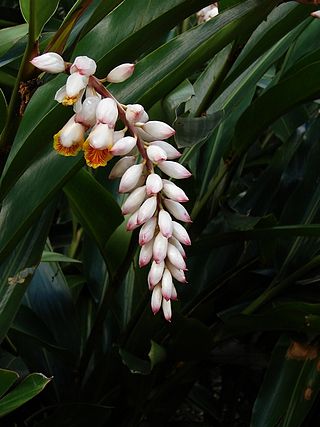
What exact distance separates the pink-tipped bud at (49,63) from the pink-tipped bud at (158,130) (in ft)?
0.24

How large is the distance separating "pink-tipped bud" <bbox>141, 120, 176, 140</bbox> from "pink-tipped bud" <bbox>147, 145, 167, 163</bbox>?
10 millimetres

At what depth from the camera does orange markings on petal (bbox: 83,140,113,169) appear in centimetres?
48

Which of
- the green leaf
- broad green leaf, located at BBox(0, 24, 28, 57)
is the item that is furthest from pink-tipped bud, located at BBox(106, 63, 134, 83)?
the green leaf

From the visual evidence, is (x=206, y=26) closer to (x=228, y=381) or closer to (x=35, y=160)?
(x=35, y=160)

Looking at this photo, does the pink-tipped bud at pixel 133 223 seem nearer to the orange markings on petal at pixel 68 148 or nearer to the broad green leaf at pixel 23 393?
the orange markings on petal at pixel 68 148

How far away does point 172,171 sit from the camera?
0.51 meters

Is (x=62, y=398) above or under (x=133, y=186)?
under

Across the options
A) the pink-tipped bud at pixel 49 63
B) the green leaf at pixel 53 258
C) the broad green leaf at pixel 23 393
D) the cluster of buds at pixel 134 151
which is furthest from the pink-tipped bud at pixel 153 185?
the green leaf at pixel 53 258

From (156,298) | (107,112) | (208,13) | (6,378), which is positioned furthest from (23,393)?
(208,13)

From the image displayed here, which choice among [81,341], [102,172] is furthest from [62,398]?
[102,172]

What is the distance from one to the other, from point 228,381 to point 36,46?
2.96 feet

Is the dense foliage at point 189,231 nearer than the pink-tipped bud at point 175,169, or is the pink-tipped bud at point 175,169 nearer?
the pink-tipped bud at point 175,169

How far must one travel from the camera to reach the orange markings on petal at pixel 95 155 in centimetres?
48

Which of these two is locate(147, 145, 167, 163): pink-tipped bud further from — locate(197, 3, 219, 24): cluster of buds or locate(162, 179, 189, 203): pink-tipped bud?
locate(197, 3, 219, 24): cluster of buds
